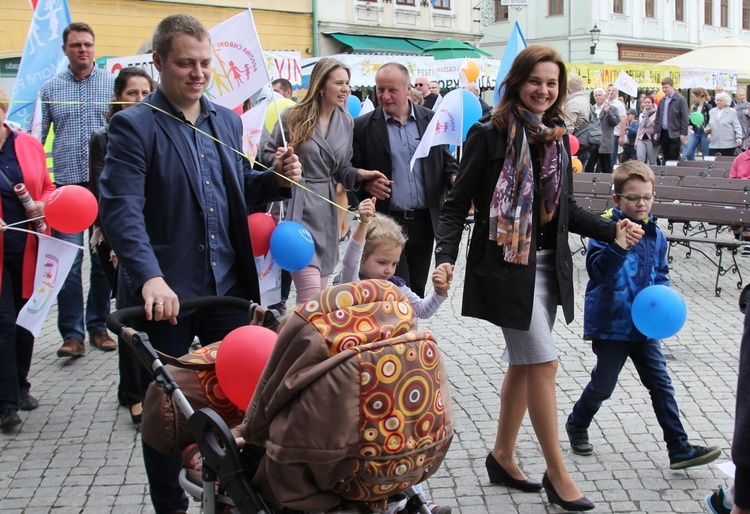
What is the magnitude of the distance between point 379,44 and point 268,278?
90.2 feet

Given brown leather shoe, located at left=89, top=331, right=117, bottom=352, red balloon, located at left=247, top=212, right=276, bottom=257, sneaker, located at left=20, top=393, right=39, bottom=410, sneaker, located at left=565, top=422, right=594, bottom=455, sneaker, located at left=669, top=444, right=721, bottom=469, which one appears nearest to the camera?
sneaker, located at left=669, top=444, right=721, bottom=469

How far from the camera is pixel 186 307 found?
3.17m

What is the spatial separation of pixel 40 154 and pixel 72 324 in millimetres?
1600

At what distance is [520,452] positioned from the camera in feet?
15.0

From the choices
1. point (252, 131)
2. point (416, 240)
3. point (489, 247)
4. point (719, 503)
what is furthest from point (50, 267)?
point (719, 503)

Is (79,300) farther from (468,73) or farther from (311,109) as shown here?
(468,73)

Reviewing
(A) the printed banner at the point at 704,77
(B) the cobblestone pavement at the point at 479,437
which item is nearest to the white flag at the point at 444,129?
(B) the cobblestone pavement at the point at 479,437

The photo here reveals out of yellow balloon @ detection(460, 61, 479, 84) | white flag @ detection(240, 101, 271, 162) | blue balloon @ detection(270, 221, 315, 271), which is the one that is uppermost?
yellow balloon @ detection(460, 61, 479, 84)

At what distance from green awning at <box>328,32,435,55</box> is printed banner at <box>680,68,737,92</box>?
9599 millimetres

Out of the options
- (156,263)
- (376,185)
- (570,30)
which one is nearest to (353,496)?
(156,263)

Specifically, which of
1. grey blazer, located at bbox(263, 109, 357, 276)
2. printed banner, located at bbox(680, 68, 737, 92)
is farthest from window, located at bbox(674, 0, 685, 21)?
grey blazer, located at bbox(263, 109, 357, 276)

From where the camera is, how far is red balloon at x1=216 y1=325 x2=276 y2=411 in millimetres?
2824

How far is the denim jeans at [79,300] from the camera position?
249 inches

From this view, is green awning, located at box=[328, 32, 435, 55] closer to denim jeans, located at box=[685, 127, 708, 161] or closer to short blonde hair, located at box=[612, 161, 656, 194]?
denim jeans, located at box=[685, 127, 708, 161]
